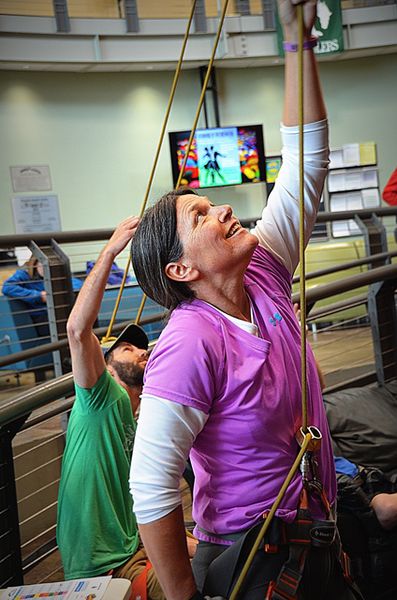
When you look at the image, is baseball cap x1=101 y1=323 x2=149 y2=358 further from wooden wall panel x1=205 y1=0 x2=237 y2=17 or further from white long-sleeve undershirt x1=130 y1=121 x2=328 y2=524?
wooden wall panel x1=205 y1=0 x2=237 y2=17

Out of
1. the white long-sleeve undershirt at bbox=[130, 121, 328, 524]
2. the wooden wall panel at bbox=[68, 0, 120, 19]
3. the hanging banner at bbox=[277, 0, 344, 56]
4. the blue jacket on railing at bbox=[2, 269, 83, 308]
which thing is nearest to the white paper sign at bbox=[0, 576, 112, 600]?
the white long-sleeve undershirt at bbox=[130, 121, 328, 524]

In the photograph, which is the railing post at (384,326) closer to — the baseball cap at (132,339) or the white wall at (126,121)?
the baseball cap at (132,339)

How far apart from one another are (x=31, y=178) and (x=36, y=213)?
0.48 metres

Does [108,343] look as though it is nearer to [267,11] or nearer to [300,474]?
[300,474]

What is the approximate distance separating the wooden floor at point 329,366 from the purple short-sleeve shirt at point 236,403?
1.08m

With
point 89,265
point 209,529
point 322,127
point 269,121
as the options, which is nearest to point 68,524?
point 209,529

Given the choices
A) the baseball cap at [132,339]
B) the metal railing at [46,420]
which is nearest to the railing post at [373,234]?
the metal railing at [46,420]

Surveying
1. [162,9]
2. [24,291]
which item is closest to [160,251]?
[24,291]

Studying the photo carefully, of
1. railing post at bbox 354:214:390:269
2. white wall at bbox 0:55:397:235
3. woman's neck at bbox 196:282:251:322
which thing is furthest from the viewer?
white wall at bbox 0:55:397:235

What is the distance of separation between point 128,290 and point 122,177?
16.4ft

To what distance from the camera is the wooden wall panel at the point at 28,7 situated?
968 cm

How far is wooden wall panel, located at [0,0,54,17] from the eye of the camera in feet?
31.8

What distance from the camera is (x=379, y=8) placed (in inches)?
421

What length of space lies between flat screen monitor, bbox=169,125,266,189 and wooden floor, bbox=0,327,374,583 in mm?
2774
